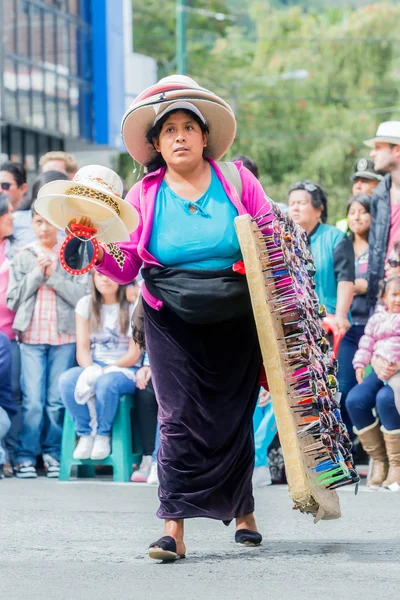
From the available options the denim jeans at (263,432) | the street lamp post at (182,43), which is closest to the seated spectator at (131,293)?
the denim jeans at (263,432)

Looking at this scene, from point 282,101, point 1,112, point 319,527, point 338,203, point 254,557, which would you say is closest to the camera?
point 254,557

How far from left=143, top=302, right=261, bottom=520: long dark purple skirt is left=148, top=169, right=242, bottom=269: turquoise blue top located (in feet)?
0.92

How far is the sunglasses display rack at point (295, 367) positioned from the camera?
19.0 ft

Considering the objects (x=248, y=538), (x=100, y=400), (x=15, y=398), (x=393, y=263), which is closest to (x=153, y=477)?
(x=100, y=400)

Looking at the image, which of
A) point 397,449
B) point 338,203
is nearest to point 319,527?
point 397,449

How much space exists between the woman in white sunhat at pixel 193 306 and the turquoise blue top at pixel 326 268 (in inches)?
153

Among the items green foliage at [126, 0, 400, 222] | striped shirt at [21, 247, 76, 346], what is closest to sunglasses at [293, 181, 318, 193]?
striped shirt at [21, 247, 76, 346]

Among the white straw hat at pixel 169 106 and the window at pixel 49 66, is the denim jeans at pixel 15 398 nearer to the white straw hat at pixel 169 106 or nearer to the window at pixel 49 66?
the white straw hat at pixel 169 106

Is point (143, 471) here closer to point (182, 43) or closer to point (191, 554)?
point (191, 554)

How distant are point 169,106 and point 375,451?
4028 millimetres

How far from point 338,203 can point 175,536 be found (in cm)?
3426

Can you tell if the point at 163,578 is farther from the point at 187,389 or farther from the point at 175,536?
the point at 187,389

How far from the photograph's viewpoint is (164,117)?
6078 millimetres

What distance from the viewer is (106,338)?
980cm
